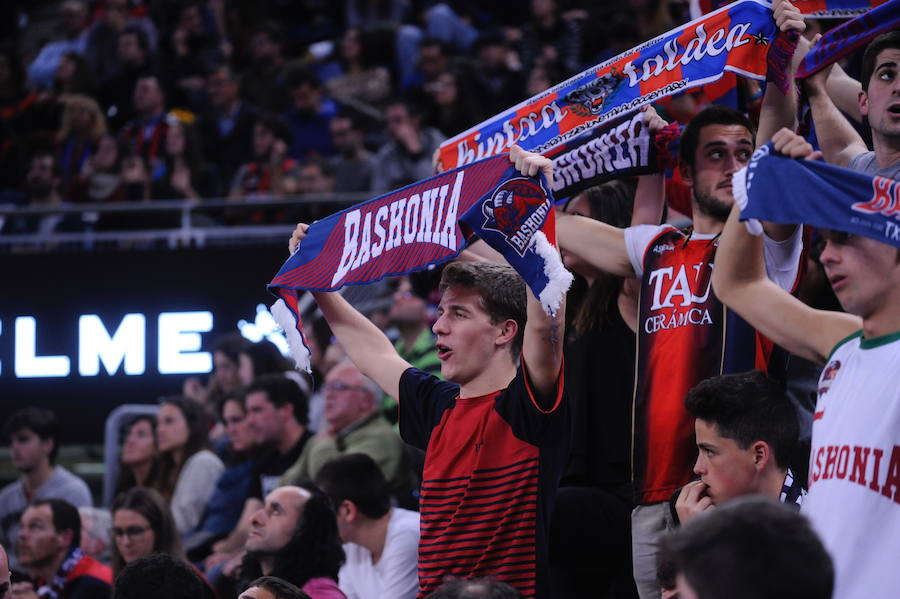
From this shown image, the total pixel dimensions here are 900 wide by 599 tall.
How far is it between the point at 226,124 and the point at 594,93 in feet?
25.0

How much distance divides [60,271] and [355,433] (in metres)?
3.88

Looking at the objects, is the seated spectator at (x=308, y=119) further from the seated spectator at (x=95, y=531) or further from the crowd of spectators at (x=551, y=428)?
the seated spectator at (x=95, y=531)

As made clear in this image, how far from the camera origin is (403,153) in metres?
9.77

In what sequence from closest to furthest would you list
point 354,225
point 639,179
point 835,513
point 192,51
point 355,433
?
point 835,513 → point 354,225 → point 639,179 → point 355,433 → point 192,51

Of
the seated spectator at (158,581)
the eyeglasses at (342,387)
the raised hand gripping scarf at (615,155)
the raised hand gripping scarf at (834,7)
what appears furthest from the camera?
the eyeglasses at (342,387)

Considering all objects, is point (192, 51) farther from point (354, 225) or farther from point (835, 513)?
point (835, 513)

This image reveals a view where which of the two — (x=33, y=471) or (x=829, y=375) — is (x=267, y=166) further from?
(x=829, y=375)

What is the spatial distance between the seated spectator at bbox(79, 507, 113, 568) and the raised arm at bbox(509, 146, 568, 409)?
15.1 ft

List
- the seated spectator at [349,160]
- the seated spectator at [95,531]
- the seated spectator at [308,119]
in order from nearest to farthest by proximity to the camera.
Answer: the seated spectator at [95,531] < the seated spectator at [349,160] < the seated spectator at [308,119]

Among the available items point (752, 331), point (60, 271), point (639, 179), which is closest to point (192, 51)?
point (60, 271)

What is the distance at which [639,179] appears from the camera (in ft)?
16.0

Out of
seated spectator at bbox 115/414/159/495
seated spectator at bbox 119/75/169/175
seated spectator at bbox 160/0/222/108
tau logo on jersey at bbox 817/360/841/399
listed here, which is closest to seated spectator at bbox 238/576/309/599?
tau logo on jersey at bbox 817/360/841/399

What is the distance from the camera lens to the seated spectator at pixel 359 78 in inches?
479

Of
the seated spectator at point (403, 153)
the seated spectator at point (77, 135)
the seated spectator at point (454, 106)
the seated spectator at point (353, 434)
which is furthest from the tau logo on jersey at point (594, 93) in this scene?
the seated spectator at point (77, 135)
